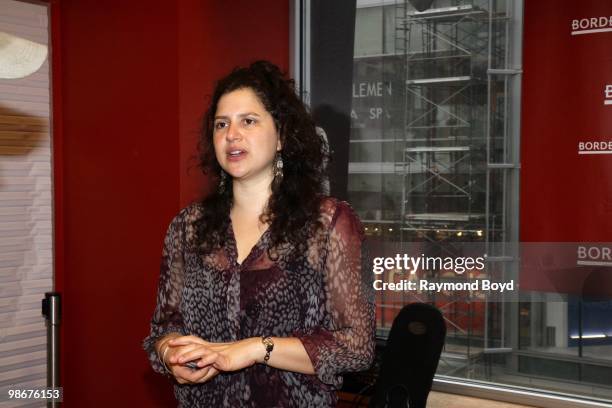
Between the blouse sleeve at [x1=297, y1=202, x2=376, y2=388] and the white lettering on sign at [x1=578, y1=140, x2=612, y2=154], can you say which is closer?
the blouse sleeve at [x1=297, y1=202, x2=376, y2=388]

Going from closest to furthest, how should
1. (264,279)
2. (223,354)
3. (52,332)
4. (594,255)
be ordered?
(223,354)
(264,279)
(52,332)
(594,255)

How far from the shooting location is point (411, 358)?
7.36ft

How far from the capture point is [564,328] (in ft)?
10.9

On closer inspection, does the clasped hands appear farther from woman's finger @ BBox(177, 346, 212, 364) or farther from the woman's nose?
the woman's nose

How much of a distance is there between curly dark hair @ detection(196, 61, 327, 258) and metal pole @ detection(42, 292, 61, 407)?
4.68 ft

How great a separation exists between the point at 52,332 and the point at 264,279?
171 centimetres

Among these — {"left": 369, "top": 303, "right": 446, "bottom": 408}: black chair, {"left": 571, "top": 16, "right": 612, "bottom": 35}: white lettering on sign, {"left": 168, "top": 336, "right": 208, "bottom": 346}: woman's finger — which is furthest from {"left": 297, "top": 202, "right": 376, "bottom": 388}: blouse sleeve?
{"left": 571, "top": 16, "right": 612, "bottom": 35}: white lettering on sign

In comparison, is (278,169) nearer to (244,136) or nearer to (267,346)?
(244,136)

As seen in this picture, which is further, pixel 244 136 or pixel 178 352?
pixel 244 136

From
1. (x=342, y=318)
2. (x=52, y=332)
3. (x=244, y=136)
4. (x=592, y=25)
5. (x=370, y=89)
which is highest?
(x=592, y=25)

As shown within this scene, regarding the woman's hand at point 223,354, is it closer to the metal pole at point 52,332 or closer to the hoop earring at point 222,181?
the hoop earring at point 222,181

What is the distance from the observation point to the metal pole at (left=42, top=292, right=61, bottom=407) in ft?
9.33

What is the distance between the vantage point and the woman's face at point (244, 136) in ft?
5.14

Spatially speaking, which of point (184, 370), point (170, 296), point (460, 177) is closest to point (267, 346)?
point (184, 370)
